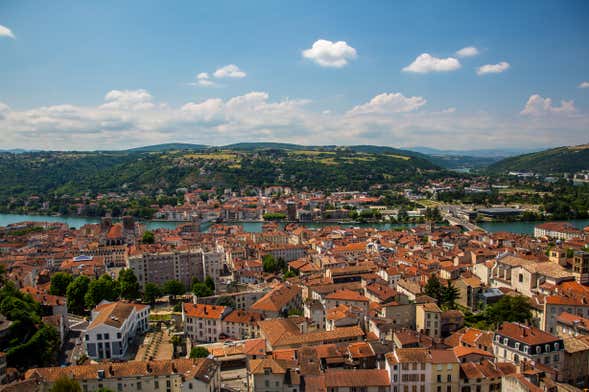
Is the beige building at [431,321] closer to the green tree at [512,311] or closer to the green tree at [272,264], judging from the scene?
the green tree at [512,311]

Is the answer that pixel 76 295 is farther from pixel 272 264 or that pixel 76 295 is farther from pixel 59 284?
pixel 272 264

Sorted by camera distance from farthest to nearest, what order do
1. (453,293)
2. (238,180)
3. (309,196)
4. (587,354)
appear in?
(238,180), (309,196), (453,293), (587,354)

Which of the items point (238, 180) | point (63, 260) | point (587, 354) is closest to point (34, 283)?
point (63, 260)

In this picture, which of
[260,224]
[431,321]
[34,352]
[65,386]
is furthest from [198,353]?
[260,224]

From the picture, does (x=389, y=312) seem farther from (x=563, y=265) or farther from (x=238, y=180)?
(x=238, y=180)

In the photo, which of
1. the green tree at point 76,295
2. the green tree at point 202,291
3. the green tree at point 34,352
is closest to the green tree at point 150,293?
the green tree at point 202,291
